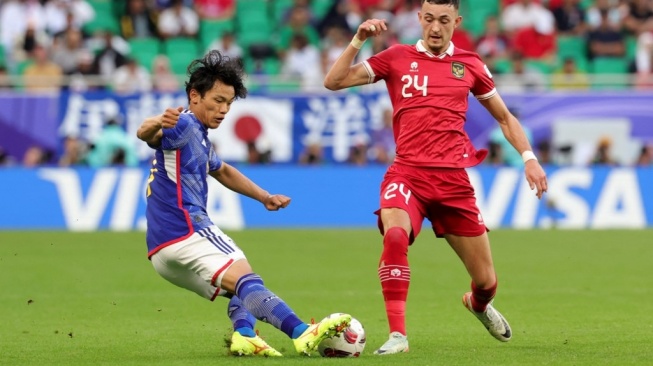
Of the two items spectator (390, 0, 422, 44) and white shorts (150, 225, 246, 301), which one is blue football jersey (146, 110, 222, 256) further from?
spectator (390, 0, 422, 44)

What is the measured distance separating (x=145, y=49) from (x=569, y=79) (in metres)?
8.22

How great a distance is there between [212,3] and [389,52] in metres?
17.6

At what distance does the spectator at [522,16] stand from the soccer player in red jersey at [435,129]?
1770 cm

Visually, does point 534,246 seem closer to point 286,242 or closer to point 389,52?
point 286,242

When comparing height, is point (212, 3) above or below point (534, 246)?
above

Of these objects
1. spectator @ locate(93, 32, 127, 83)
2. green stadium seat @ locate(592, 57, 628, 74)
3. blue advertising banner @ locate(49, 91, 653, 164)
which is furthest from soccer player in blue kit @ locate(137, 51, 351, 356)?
green stadium seat @ locate(592, 57, 628, 74)

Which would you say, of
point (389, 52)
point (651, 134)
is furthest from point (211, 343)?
point (651, 134)

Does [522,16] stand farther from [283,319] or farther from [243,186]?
[283,319]

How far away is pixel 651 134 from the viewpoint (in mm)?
23547

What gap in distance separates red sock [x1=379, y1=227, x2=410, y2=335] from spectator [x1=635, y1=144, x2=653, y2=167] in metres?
15.5

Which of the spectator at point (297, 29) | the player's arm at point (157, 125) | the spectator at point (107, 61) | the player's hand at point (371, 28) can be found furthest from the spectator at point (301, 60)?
the player's arm at point (157, 125)

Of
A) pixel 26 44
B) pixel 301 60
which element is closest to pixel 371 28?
pixel 301 60

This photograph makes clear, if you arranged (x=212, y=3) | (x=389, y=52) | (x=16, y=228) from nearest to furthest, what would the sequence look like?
1. (x=389, y=52)
2. (x=16, y=228)
3. (x=212, y=3)

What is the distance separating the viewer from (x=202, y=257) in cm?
849
